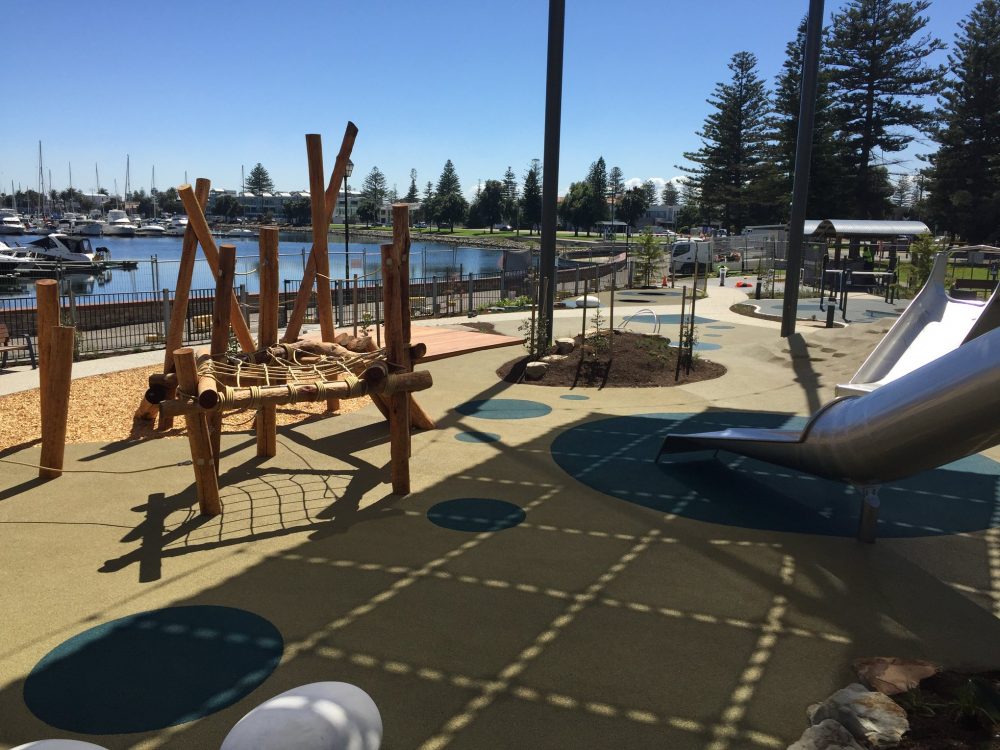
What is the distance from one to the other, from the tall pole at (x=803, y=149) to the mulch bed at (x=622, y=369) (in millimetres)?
3607

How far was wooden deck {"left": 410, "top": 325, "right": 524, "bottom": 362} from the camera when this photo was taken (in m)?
13.7

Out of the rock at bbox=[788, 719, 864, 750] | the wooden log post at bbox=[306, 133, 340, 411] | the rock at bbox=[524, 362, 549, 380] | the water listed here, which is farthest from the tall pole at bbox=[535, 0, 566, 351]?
the rock at bbox=[788, 719, 864, 750]

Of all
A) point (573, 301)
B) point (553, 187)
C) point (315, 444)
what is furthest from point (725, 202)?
point (315, 444)

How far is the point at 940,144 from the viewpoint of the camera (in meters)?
53.6

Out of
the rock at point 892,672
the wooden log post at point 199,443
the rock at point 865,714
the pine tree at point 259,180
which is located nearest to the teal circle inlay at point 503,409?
the wooden log post at point 199,443

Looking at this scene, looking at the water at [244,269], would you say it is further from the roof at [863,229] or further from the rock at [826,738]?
the roof at [863,229]

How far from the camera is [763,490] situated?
6.97 m

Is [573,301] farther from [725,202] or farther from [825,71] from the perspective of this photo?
[725,202]

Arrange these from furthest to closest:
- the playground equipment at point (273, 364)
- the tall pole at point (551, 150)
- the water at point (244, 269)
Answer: the water at point (244, 269)
the tall pole at point (551, 150)
the playground equipment at point (273, 364)

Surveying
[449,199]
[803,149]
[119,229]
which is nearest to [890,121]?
[803,149]

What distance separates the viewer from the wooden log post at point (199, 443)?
Answer: 5.66 metres

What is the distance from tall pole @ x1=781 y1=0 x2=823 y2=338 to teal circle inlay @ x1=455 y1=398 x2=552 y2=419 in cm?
773

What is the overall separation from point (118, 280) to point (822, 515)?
2036 inches

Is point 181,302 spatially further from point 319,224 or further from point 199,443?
point 199,443
